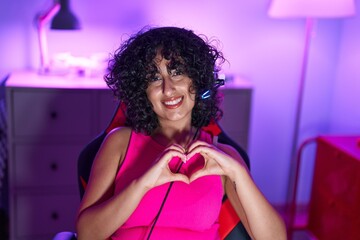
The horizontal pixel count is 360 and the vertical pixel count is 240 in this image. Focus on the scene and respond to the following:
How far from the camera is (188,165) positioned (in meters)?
1.44

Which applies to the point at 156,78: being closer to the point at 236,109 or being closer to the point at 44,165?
the point at 236,109

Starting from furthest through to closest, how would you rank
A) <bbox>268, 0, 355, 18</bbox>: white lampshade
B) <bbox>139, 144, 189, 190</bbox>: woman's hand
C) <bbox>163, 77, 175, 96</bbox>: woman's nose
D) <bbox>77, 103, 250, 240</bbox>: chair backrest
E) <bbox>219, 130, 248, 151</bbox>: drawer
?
<bbox>219, 130, 248, 151</bbox>: drawer, <bbox>268, 0, 355, 18</bbox>: white lampshade, <bbox>77, 103, 250, 240</bbox>: chair backrest, <bbox>163, 77, 175, 96</bbox>: woman's nose, <bbox>139, 144, 189, 190</bbox>: woman's hand

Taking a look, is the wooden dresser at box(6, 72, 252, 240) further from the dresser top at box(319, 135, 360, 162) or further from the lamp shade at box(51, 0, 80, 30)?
the dresser top at box(319, 135, 360, 162)

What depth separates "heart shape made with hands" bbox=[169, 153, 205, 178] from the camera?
4.68ft

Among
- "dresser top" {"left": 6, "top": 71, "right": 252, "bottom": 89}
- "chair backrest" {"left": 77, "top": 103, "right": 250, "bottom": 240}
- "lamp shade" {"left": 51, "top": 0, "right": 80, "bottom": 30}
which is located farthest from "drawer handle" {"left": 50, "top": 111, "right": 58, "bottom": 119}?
"chair backrest" {"left": 77, "top": 103, "right": 250, "bottom": 240}

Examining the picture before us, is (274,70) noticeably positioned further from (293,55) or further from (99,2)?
(99,2)

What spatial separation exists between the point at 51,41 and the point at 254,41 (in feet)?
3.84

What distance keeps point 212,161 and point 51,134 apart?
1.21 meters

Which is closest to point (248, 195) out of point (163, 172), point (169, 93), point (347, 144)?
point (163, 172)

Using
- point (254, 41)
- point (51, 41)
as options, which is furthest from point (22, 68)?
point (254, 41)

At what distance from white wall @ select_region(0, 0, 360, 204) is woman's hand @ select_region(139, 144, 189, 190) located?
1.47m

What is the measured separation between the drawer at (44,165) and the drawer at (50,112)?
8 cm

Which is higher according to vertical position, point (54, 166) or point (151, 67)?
point (151, 67)

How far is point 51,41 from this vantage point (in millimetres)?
2557
